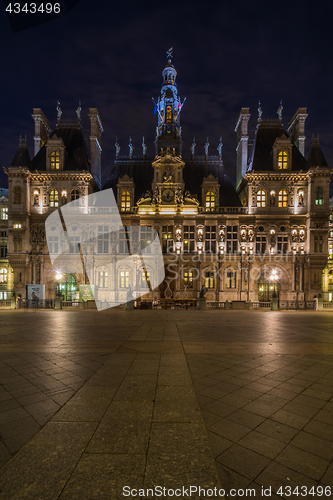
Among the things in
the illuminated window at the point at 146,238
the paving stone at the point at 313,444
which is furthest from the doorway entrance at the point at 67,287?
the paving stone at the point at 313,444

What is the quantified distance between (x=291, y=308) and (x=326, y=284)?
1725cm

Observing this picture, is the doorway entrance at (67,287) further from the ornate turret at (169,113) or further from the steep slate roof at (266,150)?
the steep slate roof at (266,150)

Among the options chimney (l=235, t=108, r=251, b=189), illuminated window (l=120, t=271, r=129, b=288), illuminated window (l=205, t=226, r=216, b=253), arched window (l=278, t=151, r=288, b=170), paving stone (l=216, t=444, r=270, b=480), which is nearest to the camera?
paving stone (l=216, t=444, r=270, b=480)

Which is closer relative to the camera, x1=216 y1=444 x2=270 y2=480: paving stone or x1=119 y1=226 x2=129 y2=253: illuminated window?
x1=216 y1=444 x2=270 y2=480: paving stone

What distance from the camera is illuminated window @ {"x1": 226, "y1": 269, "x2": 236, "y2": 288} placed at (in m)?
32.5

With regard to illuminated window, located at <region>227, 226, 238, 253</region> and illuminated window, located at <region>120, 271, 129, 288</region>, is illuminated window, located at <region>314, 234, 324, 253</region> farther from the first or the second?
illuminated window, located at <region>120, 271, 129, 288</region>

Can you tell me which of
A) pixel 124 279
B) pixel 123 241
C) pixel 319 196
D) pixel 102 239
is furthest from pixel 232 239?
pixel 102 239

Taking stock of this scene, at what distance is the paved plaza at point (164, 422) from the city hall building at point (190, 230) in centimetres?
2296

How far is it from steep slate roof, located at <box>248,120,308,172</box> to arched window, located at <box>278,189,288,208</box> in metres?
3.44

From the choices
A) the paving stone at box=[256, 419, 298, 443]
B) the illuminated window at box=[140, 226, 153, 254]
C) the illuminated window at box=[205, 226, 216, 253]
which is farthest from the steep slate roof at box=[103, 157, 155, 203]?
the paving stone at box=[256, 419, 298, 443]

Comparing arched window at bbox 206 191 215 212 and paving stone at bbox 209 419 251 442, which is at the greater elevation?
arched window at bbox 206 191 215 212

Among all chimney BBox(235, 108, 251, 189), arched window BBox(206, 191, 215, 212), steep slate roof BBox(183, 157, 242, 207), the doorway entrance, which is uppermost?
chimney BBox(235, 108, 251, 189)

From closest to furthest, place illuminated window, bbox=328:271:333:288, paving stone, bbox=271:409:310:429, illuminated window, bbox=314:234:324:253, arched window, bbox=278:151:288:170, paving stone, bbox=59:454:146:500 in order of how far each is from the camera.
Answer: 1. paving stone, bbox=59:454:146:500
2. paving stone, bbox=271:409:310:429
3. illuminated window, bbox=314:234:324:253
4. arched window, bbox=278:151:288:170
5. illuminated window, bbox=328:271:333:288

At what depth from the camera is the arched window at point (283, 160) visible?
33.6 m
